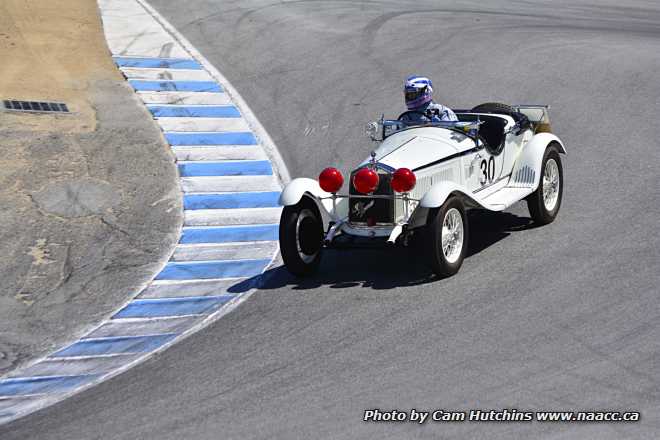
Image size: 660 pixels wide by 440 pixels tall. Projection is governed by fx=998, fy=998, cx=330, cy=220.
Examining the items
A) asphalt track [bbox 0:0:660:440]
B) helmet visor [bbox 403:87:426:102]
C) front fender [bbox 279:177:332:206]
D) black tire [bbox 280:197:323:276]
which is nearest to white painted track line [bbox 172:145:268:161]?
asphalt track [bbox 0:0:660:440]

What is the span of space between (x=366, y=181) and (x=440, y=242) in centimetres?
89

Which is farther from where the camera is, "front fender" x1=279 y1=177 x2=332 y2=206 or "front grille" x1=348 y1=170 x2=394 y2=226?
"front fender" x1=279 y1=177 x2=332 y2=206

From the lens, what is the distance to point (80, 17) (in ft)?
66.7

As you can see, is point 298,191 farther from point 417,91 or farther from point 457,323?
point 457,323

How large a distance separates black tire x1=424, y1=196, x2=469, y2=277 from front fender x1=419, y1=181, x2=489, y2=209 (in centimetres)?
7

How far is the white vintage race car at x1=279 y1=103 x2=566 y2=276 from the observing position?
9.32 metres

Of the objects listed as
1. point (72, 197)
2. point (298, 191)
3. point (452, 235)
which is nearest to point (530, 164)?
point (452, 235)

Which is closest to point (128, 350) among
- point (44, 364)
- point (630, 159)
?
point (44, 364)

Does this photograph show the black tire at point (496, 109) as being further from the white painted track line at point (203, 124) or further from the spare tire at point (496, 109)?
the white painted track line at point (203, 124)

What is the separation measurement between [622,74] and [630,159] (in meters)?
3.69

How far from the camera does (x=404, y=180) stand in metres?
9.23

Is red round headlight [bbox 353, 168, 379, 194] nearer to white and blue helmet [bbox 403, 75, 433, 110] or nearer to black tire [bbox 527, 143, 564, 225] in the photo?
white and blue helmet [bbox 403, 75, 433, 110]

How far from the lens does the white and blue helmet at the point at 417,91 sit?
10678 mm

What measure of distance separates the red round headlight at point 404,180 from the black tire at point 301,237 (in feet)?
3.54
